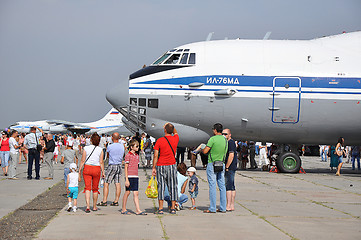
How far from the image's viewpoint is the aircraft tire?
21500 mm

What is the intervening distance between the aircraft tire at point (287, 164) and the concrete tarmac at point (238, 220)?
6.24m

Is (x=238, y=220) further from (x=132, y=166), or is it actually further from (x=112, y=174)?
(x=112, y=174)

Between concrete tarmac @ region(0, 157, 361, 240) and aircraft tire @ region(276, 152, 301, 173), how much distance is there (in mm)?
6238

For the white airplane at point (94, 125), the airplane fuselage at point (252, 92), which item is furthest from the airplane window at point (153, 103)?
the white airplane at point (94, 125)

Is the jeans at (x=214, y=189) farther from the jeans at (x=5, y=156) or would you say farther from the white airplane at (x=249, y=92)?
the jeans at (x=5, y=156)

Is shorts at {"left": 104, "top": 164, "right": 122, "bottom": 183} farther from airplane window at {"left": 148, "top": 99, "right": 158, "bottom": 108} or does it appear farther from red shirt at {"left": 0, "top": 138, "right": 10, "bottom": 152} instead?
red shirt at {"left": 0, "top": 138, "right": 10, "bottom": 152}

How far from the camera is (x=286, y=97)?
19.8 metres

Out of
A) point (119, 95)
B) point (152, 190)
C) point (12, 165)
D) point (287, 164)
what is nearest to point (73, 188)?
point (152, 190)

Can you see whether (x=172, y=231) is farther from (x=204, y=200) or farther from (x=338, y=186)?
(x=338, y=186)

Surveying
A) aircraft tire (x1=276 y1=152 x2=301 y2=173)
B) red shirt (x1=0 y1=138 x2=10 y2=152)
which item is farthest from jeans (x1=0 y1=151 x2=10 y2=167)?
aircraft tire (x1=276 y1=152 x2=301 y2=173)

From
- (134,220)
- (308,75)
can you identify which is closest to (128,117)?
(308,75)

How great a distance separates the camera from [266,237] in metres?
8.23

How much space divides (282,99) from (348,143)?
4.30 m

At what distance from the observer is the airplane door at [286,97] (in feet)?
65.0
